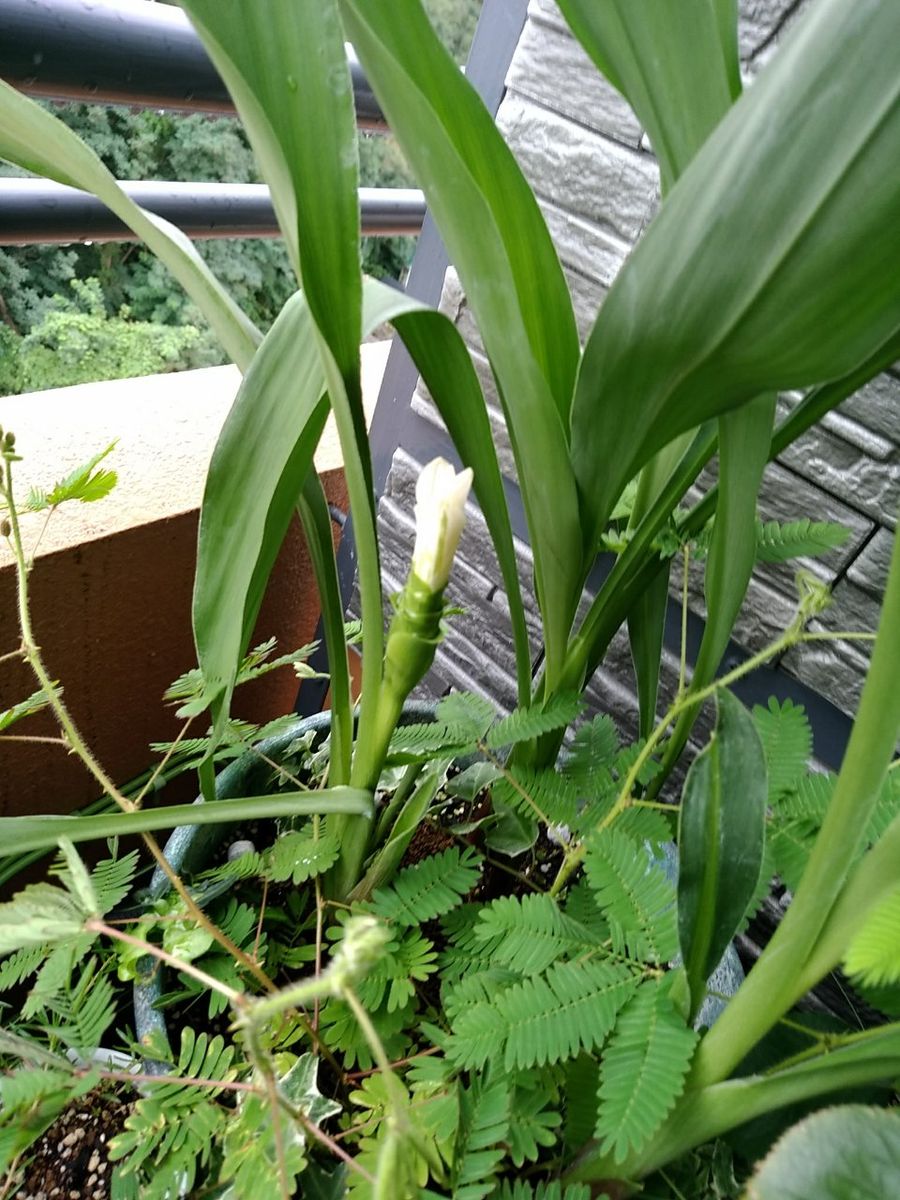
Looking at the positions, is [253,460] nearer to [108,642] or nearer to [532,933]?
[532,933]

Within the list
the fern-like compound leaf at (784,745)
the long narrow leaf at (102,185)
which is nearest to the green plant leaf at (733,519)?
the fern-like compound leaf at (784,745)

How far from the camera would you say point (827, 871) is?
282 mm

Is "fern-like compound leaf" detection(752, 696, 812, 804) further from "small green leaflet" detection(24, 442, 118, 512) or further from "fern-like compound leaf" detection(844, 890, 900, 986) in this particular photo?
"small green leaflet" detection(24, 442, 118, 512)

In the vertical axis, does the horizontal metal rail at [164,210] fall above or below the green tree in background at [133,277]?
above

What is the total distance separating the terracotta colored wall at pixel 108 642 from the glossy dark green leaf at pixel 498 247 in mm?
399

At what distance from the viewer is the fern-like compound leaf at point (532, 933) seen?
36 centimetres

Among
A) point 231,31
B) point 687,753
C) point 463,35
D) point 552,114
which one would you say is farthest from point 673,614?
point 463,35

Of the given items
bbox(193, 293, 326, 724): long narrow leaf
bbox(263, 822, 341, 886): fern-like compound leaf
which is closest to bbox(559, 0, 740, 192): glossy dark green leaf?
bbox(193, 293, 326, 724): long narrow leaf

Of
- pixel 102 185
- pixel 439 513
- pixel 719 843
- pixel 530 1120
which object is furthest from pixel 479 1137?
pixel 102 185

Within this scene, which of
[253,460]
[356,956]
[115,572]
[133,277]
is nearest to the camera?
[356,956]

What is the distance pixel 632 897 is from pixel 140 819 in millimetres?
233

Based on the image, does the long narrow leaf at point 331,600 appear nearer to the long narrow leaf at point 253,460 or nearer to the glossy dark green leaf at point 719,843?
the long narrow leaf at point 253,460

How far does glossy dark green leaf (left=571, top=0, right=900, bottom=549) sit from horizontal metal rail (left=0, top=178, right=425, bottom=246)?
1.49ft

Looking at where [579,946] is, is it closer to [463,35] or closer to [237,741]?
[237,741]
